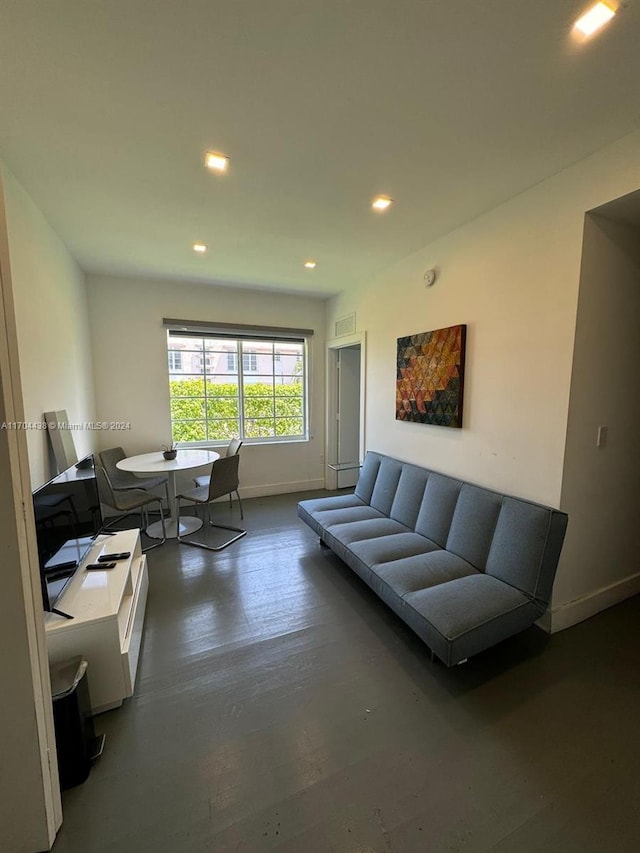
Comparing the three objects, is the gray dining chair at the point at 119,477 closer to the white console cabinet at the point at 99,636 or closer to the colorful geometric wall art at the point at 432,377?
the white console cabinet at the point at 99,636

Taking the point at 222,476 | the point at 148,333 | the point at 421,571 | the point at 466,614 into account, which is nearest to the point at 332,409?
the point at 222,476

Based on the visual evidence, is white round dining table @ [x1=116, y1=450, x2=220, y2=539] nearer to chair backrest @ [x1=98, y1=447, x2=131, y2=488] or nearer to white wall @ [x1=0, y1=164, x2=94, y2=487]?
chair backrest @ [x1=98, y1=447, x2=131, y2=488]

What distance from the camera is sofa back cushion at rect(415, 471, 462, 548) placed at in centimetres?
251

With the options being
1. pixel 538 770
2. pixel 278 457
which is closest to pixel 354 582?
pixel 538 770

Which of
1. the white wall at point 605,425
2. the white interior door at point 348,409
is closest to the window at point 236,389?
the white interior door at point 348,409

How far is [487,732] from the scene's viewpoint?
150 centimetres

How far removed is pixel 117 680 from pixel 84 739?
0.26 m

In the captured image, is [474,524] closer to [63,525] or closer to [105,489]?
[63,525]

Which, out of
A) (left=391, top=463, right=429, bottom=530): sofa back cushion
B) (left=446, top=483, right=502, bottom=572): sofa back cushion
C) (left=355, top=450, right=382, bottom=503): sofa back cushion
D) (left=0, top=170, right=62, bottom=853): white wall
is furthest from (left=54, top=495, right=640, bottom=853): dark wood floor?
(left=355, top=450, right=382, bottom=503): sofa back cushion

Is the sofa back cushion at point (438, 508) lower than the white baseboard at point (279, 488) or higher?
higher

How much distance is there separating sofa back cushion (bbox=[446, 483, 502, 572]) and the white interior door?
260cm

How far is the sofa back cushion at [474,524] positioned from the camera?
220 centimetres

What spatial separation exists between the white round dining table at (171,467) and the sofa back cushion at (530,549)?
8.61ft

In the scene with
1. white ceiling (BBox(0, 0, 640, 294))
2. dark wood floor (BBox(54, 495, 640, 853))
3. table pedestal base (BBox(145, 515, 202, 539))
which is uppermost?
white ceiling (BBox(0, 0, 640, 294))
